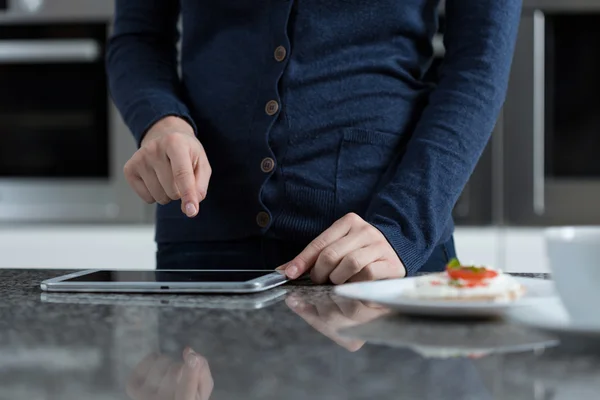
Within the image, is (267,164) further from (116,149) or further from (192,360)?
(116,149)

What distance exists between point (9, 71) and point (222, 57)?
3.95 ft

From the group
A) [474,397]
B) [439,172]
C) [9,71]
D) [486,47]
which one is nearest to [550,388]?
[474,397]

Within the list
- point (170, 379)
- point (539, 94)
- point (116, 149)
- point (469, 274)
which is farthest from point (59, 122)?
point (170, 379)

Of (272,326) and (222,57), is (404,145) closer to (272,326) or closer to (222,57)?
(222,57)

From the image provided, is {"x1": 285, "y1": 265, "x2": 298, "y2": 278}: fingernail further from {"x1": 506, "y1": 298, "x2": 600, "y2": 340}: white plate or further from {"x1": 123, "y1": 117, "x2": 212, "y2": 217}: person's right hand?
{"x1": 506, "y1": 298, "x2": 600, "y2": 340}: white plate

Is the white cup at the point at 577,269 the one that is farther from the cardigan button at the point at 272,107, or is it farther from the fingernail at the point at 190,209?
the cardigan button at the point at 272,107

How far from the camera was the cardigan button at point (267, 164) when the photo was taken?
3.35 ft

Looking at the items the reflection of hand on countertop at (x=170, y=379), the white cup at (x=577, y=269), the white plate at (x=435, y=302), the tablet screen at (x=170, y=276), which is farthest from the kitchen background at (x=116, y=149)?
the reflection of hand on countertop at (x=170, y=379)

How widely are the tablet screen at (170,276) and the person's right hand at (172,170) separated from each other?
0.21 ft

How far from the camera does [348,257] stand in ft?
2.55

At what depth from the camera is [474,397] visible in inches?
13.6

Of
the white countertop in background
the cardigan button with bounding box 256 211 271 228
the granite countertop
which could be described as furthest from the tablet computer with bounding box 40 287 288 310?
the white countertop in background

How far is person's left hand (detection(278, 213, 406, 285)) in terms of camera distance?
77 cm

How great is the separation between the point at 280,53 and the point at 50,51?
1.20 metres
